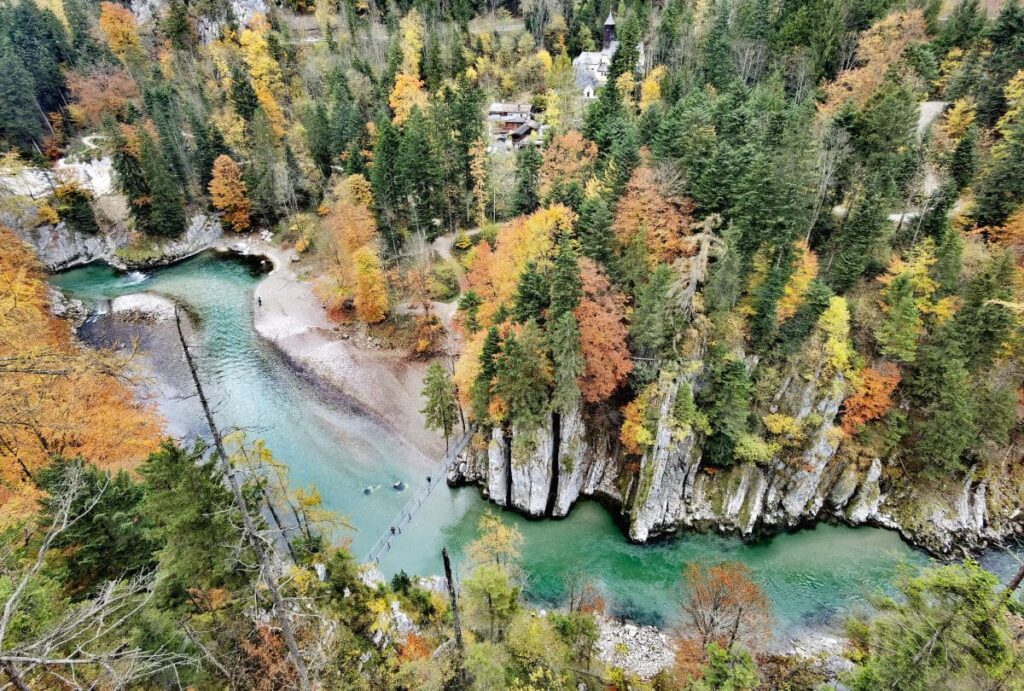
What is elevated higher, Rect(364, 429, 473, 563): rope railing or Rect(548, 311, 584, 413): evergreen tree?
Rect(548, 311, 584, 413): evergreen tree

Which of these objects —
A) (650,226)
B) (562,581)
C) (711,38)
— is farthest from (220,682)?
(711,38)

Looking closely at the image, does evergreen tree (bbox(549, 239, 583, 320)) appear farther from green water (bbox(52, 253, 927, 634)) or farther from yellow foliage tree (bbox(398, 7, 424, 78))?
yellow foliage tree (bbox(398, 7, 424, 78))

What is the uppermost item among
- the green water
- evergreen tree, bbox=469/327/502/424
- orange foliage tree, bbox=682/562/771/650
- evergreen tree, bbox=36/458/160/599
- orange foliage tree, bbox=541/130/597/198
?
orange foliage tree, bbox=541/130/597/198

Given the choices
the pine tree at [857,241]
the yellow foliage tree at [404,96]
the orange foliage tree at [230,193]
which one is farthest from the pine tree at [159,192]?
the pine tree at [857,241]

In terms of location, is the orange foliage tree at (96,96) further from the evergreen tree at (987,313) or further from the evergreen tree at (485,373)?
the evergreen tree at (987,313)

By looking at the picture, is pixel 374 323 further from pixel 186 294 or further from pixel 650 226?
pixel 650 226

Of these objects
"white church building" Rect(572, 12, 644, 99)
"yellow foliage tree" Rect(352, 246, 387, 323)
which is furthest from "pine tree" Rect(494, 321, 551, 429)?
"white church building" Rect(572, 12, 644, 99)

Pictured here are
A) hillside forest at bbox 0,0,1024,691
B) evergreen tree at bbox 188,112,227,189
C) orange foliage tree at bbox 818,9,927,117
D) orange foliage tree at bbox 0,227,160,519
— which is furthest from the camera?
evergreen tree at bbox 188,112,227,189

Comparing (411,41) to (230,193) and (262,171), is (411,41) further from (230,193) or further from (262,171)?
(230,193)
